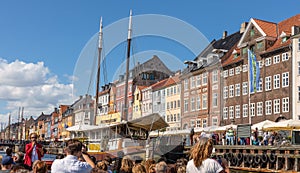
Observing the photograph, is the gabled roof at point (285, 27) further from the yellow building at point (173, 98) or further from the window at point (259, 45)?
the yellow building at point (173, 98)

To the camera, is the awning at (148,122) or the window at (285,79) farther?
the window at (285,79)

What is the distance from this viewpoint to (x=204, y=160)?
5.74m

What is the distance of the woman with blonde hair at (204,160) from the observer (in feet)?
18.6

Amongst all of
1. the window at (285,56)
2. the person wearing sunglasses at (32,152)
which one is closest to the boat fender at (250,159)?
the window at (285,56)

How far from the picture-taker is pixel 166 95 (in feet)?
53.0

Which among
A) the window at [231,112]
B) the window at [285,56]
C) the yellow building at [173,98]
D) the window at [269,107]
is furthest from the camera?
the window at [231,112]

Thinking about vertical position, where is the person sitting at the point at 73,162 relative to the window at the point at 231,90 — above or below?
below

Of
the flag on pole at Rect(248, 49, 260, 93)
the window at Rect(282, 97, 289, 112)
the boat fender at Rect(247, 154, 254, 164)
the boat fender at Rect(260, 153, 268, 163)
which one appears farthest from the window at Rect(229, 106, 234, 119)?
the boat fender at Rect(260, 153, 268, 163)

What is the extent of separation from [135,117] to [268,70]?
30109 mm

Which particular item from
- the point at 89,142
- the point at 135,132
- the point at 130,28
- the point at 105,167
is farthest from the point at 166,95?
the point at 89,142

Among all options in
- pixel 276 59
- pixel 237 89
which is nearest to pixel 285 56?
pixel 276 59

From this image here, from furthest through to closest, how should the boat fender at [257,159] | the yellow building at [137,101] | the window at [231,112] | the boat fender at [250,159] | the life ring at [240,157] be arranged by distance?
the window at [231,112], the life ring at [240,157], the boat fender at [250,159], the boat fender at [257,159], the yellow building at [137,101]

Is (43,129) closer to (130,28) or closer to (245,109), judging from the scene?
(245,109)

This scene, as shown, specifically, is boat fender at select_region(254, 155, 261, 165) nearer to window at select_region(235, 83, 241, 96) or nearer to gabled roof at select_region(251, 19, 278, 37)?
window at select_region(235, 83, 241, 96)
